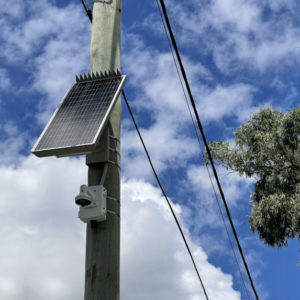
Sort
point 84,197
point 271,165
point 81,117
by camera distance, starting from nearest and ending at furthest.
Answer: point 84,197 < point 81,117 < point 271,165

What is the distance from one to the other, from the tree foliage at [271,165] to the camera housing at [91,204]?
16930 millimetres

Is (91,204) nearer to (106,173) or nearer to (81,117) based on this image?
(106,173)

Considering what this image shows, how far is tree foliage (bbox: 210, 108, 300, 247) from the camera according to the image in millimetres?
21125

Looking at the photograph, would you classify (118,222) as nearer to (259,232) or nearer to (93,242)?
(93,242)

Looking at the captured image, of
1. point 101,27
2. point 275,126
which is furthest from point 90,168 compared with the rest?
point 275,126

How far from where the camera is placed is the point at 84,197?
182 inches

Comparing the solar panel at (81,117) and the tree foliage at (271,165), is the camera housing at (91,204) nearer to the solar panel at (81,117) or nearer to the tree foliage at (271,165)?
the solar panel at (81,117)

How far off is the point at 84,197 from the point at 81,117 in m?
0.84

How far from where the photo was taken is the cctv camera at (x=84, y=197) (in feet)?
15.2

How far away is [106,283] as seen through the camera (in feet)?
14.6

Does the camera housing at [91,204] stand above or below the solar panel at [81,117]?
below

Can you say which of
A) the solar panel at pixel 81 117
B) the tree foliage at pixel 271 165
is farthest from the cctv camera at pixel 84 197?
the tree foliage at pixel 271 165

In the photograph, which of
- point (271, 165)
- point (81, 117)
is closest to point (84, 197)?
point (81, 117)

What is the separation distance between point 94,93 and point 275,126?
18757 mm
